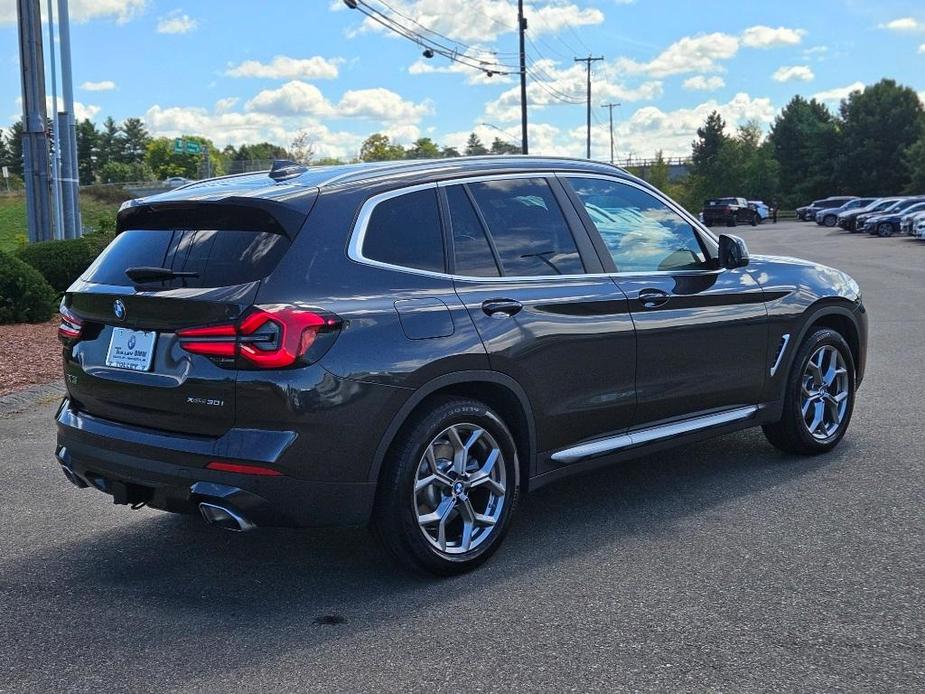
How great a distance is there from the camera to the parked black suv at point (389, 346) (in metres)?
3.89

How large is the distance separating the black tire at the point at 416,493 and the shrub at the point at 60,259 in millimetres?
10813

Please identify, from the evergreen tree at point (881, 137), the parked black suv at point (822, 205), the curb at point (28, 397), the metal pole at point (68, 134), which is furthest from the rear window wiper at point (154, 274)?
the evergreen tree at point (881, 137)

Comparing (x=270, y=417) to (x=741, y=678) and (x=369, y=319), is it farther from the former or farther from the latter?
(x=741, y=678)

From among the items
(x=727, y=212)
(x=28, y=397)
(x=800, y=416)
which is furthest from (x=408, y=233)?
(x=727, y=212)

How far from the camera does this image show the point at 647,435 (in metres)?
5.18

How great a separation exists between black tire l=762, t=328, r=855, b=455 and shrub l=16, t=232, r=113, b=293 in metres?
10.6

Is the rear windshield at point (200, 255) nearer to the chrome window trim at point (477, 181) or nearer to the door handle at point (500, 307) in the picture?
the chrome window trim at point (477, 181)

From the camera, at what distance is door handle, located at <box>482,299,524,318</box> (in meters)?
4.44

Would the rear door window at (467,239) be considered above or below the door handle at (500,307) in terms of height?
above

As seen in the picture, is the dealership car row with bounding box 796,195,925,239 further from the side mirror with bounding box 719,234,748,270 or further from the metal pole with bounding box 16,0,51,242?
the side mirror with bounding box 719,234,748,270

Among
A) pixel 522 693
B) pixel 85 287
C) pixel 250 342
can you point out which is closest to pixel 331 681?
pixel 522 693

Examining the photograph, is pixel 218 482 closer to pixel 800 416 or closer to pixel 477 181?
pixel 477 181

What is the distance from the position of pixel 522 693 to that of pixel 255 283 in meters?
1.81

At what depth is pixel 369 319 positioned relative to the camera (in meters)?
4.01
